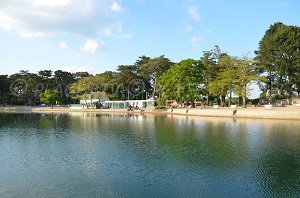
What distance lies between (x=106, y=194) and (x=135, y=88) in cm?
8364

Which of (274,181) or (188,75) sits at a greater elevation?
(188,75)

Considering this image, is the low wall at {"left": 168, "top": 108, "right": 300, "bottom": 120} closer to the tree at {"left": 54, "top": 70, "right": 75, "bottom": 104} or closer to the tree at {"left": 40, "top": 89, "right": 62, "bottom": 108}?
the tree at {"left": 40, "top": 89, "right": 62, "bottom": 108}

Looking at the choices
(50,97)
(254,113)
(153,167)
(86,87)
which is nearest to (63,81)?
(50,97)

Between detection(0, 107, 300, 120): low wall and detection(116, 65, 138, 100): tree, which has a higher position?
detection(116, 65, 138, 100): tree

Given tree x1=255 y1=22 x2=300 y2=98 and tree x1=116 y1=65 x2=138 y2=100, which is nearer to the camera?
tree x1=255 y1=22 x2=300 y2=98

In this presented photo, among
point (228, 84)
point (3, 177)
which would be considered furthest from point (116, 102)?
point (3, 177)

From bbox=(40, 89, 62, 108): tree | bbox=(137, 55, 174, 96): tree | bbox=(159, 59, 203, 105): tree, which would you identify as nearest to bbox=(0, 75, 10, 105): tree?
bbox=(40, 89, 62, 108): tree

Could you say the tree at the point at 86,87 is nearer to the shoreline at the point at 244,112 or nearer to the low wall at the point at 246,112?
→ the shoreline at the point at 244,112

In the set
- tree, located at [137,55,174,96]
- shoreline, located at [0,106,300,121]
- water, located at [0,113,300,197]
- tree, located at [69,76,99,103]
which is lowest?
water, located at [0,113,300,197]

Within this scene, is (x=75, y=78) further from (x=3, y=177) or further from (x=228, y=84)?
(x=3, y=177)

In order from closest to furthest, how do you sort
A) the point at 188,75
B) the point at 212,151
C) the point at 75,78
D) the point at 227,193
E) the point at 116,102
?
the point at 227,193 < the point at 212,151 < the point at 188,75 < the point at 116,102 < the point at 75,78

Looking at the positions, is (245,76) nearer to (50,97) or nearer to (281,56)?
(281,56)

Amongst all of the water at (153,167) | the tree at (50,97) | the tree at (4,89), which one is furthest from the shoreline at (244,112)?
the tree at (4,89)

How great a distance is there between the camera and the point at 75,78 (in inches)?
4545
